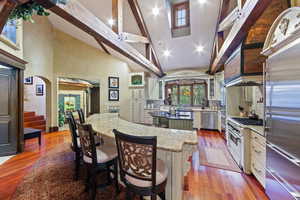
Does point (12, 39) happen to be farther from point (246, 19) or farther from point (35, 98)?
point (246, 19)

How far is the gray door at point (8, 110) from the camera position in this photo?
3.23 m

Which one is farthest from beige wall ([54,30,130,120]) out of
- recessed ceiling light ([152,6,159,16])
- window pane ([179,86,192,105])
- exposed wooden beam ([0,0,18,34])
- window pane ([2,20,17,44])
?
exposed wooden beam ([0,0,18,34])

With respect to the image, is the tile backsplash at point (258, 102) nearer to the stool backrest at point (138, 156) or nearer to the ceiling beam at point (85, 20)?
the stool backrest at point (138, 156)

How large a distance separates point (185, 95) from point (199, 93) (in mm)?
683

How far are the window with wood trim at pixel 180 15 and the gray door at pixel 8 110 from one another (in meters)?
5.13

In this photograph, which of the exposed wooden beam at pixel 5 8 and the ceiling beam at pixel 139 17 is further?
the ceiling beam at pixel 139 17

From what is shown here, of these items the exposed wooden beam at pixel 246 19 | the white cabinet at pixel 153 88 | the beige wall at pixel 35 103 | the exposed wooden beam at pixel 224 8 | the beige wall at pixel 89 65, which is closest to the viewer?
the exposed wooden beam at pixel 246 19

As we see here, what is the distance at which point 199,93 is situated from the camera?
22.1 feet

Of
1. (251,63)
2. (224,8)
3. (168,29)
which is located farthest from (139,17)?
(251,63)

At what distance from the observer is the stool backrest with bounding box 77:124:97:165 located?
5.32 feet

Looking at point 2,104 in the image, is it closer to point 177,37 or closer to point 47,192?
point 47,192

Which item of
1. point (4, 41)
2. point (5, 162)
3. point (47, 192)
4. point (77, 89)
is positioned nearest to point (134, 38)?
point (4, 41)

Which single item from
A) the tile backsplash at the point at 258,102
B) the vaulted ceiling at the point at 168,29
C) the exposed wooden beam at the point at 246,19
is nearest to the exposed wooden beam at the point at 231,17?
the exposed wooden beam at the point at 246,19

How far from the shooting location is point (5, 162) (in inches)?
115
